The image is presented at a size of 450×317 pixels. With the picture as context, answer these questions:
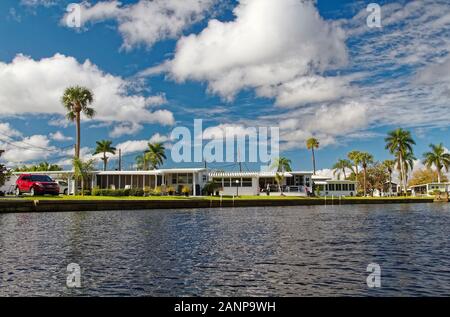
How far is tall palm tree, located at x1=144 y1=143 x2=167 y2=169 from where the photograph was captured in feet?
345

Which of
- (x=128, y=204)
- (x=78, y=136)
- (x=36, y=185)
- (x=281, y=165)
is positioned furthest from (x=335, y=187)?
(x=36, y=185)

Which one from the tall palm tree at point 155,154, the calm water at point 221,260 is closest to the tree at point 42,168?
the tall palm tree at point 155,154

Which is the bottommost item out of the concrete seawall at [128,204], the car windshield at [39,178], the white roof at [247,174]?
the concrete seawall at [128,204]

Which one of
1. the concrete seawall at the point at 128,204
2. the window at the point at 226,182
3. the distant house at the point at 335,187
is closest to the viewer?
the concrete seawall at the point at 128,204

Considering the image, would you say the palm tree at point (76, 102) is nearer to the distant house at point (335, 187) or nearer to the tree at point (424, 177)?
the distant house at point (335, 187)

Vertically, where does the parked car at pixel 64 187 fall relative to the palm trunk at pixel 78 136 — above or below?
below

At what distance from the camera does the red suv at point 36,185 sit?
5244 cm

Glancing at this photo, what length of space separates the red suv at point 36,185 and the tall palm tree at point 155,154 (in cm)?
5109

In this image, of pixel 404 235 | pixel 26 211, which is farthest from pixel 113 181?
pixel 404 235

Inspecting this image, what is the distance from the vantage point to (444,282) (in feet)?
47.7

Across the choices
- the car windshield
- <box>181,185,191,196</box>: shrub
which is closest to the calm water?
the car windshield
